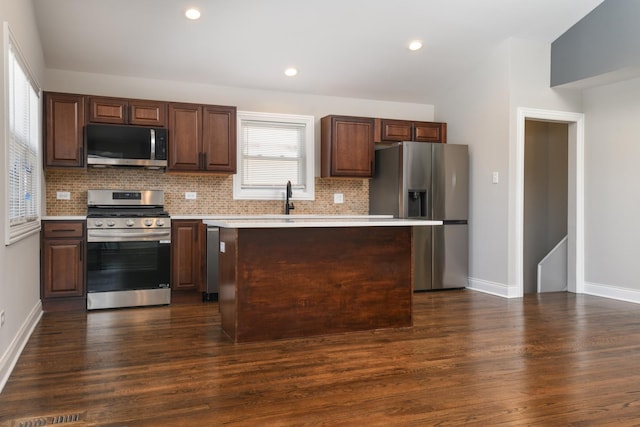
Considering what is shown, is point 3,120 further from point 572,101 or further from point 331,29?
point 572,101

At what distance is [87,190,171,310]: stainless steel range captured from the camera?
478 cm

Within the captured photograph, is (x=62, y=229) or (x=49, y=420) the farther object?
(x=62, y=229)

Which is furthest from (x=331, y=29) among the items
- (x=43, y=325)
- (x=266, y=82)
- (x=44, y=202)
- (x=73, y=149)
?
(x=43, y=325)

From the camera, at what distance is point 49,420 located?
7.35 ft

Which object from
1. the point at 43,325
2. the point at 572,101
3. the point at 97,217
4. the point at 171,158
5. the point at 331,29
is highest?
the point at 331,29

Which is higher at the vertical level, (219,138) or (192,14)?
(192,14)

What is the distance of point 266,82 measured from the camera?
577 cm

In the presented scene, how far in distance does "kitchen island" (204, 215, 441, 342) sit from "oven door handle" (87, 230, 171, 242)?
133 centimetres

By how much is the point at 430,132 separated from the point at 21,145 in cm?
443

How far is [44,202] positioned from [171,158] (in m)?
1.28

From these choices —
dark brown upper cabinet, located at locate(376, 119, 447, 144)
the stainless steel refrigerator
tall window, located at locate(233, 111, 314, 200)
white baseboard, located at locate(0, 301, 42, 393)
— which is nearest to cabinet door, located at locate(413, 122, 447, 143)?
dark brown upper cabinet, located at locate(376, 119, 447, 144)

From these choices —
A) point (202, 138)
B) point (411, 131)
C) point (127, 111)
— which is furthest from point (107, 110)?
point (411, 131)

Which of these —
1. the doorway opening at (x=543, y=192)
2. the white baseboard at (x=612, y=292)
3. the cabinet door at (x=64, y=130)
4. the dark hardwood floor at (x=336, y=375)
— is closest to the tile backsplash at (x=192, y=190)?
the cabinet door at (x=64, y=130)

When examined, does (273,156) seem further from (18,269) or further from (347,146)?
(18,269)
